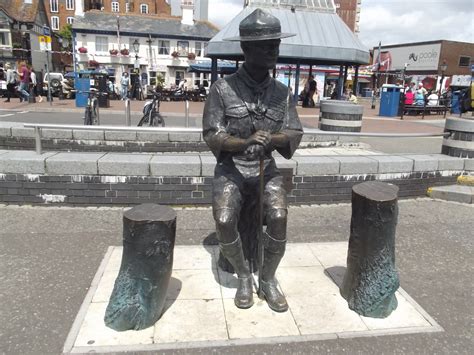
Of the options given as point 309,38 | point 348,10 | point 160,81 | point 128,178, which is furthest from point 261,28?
point 348,10

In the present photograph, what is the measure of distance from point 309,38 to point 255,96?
871 cm

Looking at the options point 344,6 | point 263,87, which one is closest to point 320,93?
point 263,87

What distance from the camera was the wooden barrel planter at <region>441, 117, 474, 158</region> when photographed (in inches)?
264

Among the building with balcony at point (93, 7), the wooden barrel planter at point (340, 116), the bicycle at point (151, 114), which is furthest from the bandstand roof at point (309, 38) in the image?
the building with balcony at point (93, 7)

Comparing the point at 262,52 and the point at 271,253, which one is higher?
the point at 262,52

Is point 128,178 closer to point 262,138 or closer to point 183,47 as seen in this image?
point 262,138

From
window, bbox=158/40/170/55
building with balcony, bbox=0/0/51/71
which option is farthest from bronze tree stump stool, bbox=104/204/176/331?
building with balcony, bbox=0/0/51/71

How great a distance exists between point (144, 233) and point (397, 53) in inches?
2397

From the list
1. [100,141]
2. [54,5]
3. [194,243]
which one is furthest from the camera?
[54,5]

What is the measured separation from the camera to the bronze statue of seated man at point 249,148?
3.13 metres

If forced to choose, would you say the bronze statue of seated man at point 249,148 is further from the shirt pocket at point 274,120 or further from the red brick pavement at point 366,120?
the red brick pavement at point 366,120

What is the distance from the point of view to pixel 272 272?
3.29 metres

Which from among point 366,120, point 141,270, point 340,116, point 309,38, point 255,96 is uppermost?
point 309,38

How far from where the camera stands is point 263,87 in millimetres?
3262
